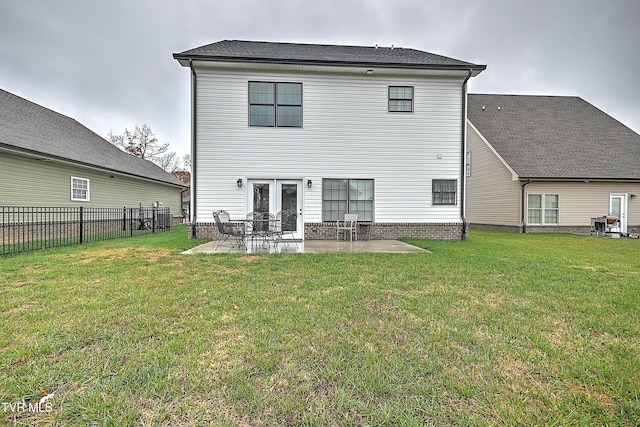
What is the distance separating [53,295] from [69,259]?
314 centimetres

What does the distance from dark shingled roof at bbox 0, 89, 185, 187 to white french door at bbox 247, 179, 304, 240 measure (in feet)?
26.6

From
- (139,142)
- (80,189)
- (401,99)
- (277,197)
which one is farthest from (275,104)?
(139,142)

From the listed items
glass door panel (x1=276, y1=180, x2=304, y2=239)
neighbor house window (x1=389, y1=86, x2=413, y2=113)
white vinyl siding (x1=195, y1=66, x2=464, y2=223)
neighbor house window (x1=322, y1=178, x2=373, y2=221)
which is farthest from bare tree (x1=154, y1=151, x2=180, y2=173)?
neighbor house window (x1=389, y1=86, x2=413, y2=113)

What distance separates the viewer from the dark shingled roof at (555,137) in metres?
14.4

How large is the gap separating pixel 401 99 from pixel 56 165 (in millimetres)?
14025

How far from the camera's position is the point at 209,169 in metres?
9.75

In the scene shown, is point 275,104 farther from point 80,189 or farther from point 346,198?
point 80,189

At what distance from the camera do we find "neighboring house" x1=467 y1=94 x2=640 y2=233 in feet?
46.8

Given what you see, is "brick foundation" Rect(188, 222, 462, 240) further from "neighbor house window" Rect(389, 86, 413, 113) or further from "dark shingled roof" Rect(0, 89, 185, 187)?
"dark shingled roof" Rect(0, 89, 185, 187)

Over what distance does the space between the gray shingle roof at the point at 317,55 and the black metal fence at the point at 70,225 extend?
6471mm

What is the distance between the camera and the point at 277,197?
1000cm

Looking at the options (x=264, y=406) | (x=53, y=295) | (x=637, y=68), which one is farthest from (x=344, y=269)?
(x=637, y=68)

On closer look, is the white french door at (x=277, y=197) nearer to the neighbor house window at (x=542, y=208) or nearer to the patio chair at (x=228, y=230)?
the patio chair at (x=228, y=230)

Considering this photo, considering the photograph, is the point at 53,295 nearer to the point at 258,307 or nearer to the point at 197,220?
the point at 258,307
